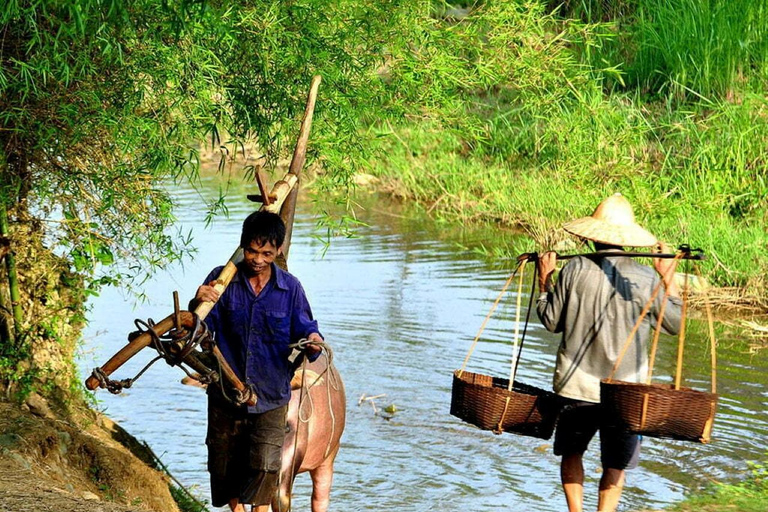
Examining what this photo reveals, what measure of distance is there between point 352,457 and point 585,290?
2.75 meters

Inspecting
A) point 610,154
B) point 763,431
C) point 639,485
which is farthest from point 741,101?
point 639,485

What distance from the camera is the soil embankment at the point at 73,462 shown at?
18.1ft

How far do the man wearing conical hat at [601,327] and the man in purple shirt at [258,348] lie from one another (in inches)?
52.6

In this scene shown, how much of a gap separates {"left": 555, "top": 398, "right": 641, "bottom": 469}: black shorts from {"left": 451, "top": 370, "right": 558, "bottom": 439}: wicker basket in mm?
76

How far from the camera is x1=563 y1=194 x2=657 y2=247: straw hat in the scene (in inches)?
226

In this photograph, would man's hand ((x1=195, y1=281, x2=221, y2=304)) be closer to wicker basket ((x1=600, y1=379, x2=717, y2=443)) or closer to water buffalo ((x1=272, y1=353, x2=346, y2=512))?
water buffalo ((x1=272, y1=353, x2=346, y2=512))

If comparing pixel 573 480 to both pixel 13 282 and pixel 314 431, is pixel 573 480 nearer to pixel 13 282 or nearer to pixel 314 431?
pixel 314 431

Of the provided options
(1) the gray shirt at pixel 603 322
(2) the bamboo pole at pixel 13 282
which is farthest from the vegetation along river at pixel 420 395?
(1) the gray shirt at pixel 603 322

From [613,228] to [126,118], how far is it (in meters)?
2.57

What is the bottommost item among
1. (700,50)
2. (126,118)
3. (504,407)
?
(504,407)

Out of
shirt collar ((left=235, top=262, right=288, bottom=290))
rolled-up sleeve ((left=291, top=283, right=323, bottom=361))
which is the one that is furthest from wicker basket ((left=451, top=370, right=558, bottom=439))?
shirt collar ((left=235, top=262, right=288, bottom=290))

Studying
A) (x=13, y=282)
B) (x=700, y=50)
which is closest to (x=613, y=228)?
(x=13, y=282)

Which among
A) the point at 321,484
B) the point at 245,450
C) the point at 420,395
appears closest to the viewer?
the point at 245,450

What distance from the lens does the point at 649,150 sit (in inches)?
625
